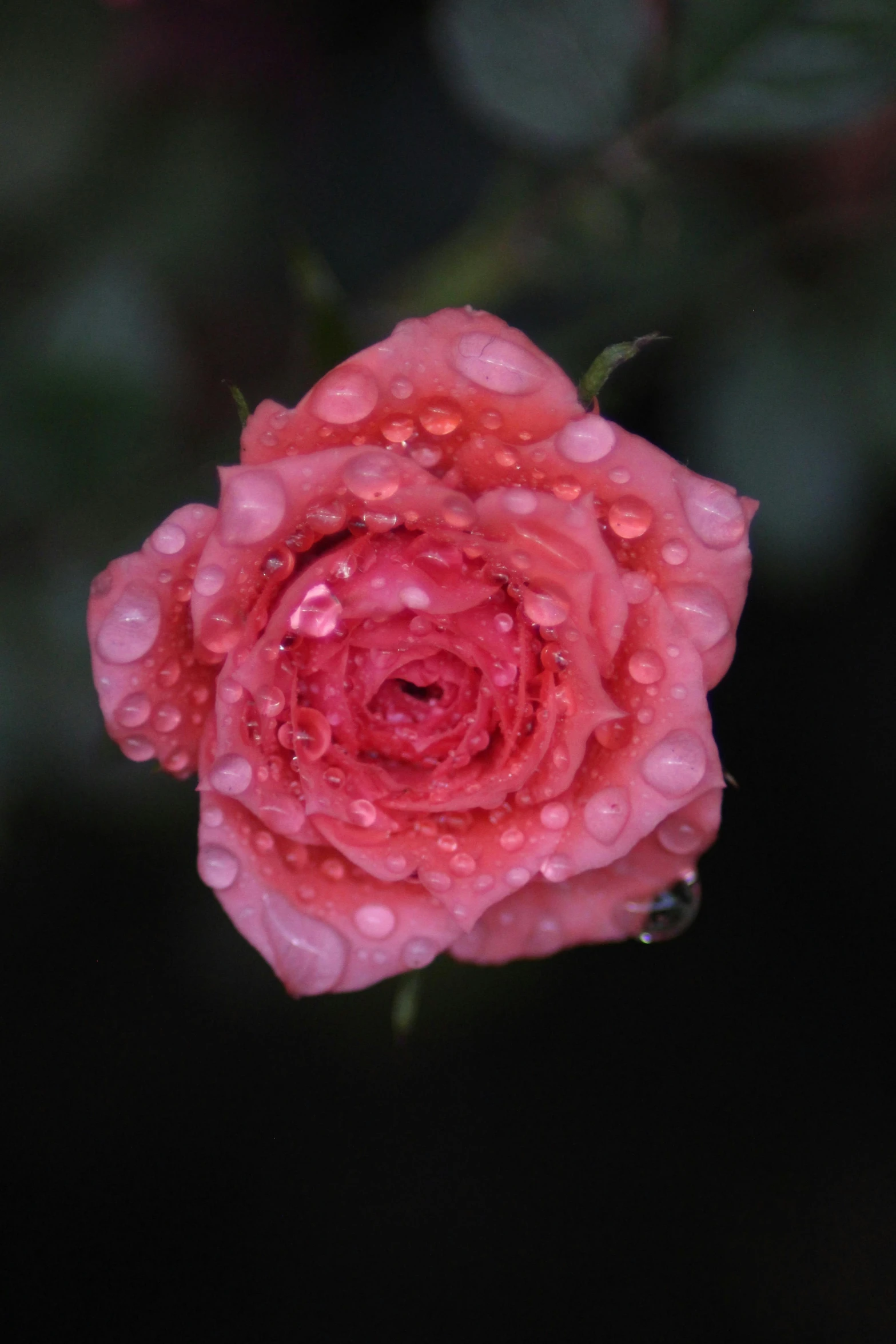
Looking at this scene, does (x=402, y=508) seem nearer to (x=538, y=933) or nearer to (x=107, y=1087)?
(x=538, y=933)

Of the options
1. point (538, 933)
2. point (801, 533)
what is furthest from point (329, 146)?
point (538, 933)

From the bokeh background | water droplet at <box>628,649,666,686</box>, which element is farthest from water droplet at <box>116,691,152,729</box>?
the bokeh background

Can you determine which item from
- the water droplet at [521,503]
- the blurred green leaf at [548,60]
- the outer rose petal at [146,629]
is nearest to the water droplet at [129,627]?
the outer rose petal at [146,629]

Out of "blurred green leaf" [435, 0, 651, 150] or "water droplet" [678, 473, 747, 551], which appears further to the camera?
"blurred green leaf" [435, 0, 651, 150]

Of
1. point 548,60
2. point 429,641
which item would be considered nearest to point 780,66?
point 548,60

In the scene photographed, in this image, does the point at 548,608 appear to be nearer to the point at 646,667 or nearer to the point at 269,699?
the point at 646,667

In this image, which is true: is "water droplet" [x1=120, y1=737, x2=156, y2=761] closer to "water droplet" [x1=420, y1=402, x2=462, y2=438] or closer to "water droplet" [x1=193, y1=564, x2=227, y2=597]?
"water droplet" [x1=193, y1=564, x2=227, y2=597]
